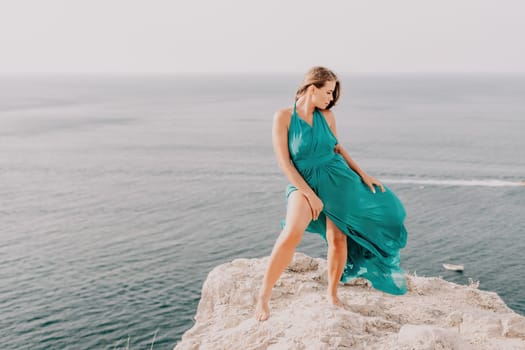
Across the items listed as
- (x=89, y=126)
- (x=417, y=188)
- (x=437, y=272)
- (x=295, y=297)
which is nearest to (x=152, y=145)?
(x=89, y=126)

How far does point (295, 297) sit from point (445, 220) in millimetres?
45504

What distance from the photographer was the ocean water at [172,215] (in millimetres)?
32875

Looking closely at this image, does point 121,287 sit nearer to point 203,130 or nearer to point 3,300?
point 3,300

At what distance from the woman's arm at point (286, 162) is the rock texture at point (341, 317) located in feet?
3.89

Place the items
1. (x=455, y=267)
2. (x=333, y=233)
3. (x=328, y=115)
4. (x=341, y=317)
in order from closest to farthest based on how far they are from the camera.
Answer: (x=341, y=317) < (x=328, y=115) < (x=333, y=233) < (x=455, y=267)

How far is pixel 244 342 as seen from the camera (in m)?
5.84

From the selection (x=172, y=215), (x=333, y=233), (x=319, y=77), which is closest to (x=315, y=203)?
(x=333, y=233)

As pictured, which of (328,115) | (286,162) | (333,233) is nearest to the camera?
(286,162)

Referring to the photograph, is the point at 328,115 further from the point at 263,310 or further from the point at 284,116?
the point at 263,310

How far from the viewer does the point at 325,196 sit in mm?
6250

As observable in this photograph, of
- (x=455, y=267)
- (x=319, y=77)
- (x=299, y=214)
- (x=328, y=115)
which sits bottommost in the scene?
(x=455, y=267)

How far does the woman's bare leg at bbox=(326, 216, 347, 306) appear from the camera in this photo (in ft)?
21.3

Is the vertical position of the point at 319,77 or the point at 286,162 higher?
the point at 319,77

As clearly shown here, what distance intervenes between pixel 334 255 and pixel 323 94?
6.46 ft
